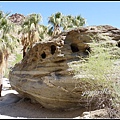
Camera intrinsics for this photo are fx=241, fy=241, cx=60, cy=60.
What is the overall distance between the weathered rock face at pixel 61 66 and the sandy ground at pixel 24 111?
44cm

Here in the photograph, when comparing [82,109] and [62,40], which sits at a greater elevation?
[62,40]

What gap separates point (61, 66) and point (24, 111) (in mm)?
3966

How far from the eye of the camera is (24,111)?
1410cm

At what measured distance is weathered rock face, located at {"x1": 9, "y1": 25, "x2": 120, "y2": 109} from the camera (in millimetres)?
11914

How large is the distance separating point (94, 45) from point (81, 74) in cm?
155

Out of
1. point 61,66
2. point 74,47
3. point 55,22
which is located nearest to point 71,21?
point 55,22

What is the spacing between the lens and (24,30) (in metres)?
27.8

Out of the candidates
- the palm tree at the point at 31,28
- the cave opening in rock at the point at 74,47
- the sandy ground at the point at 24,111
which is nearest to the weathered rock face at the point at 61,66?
the cave opening in rock at the point at 74,47

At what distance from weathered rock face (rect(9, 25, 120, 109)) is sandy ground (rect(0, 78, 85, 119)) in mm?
441

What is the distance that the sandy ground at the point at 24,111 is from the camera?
39.9 feet

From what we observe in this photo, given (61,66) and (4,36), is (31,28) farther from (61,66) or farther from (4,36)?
(61,66)

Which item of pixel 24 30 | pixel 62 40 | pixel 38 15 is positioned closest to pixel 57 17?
pixel 38 15

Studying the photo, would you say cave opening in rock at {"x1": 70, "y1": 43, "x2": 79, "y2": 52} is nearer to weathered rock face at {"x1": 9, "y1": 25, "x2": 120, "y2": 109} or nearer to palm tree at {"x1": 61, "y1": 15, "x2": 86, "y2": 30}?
weathered rock face at {"x1": 9, "y1": 25, "x2": 120, "y2": 109}

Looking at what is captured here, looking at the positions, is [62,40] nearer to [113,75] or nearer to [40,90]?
[40,90]
